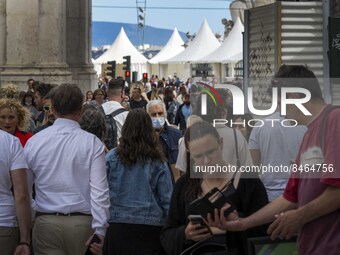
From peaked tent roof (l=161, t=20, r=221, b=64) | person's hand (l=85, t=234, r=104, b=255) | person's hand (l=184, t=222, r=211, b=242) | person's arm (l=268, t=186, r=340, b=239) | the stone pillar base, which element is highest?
peaked tent roof (l=161, t=20, r=221, b=64)

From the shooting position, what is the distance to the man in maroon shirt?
5242mm

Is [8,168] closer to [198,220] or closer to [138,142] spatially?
[138,142]

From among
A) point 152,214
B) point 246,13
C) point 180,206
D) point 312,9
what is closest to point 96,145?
point 152,214

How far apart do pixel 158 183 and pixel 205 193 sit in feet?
6.33

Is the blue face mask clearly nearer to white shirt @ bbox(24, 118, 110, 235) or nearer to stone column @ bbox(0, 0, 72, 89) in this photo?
white shirt @ bbox(24, 118, 110, 235)

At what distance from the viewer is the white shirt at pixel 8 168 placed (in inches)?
292

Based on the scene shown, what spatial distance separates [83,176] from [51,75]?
16449mm

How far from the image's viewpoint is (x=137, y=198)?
8.08m

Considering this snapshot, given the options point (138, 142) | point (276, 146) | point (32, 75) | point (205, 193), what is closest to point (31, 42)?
point (32, 75)

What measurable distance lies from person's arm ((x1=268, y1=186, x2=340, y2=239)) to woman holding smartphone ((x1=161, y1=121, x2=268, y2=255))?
2.31 ft

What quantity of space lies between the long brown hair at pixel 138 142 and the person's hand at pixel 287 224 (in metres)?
2.87

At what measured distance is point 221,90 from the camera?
384 inches

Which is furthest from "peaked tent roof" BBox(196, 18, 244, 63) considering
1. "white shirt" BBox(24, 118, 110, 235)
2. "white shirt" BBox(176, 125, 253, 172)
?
"white shirt" BBox(24, 118, 110, 235)

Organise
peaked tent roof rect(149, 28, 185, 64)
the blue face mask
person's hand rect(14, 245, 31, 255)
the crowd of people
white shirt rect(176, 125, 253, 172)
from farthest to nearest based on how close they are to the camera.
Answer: peaked tent roof rect(149, 28, 185, 64), the blue face mask, person's hand rect(14, 245, 31, 255), white shirt rect(176, 125, 253, 172), the crowd of people
